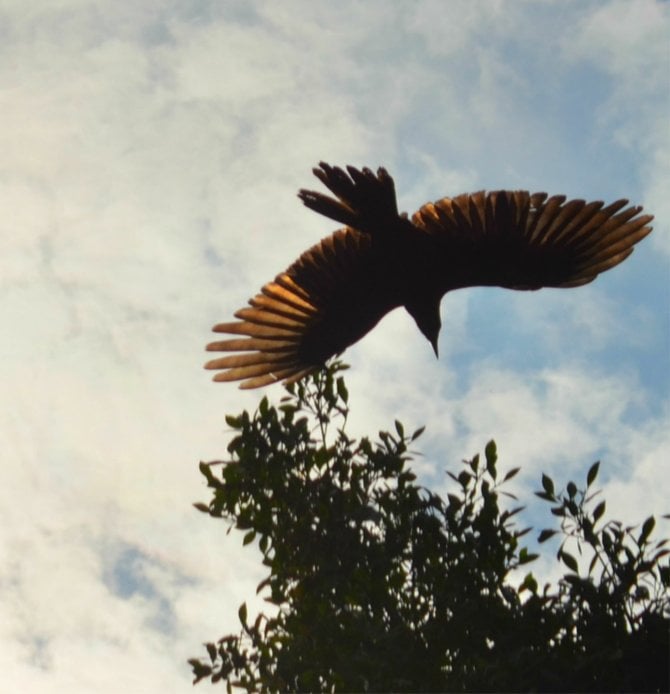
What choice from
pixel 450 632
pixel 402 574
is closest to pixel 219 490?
pixel 402 574

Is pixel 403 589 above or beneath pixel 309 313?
beneath

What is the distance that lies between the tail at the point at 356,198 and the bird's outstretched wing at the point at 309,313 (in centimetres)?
38

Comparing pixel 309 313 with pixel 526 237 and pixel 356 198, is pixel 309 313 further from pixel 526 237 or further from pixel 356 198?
pixel 526 237

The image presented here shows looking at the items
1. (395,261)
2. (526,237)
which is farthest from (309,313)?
(526,237)

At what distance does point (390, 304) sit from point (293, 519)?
130 inches

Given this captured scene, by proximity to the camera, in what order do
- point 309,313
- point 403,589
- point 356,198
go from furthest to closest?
point 309,313, point 356,198, point 403,589

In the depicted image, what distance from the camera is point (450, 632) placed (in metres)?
4.37

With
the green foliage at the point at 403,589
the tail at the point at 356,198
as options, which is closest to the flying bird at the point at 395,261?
the tail at the point at 356,198

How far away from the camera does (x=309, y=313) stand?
7715 mm

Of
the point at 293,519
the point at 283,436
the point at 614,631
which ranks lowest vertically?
the point at 614,631

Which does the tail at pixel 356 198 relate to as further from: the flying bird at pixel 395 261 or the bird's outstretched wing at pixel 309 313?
the bird's outstretched wing at pixel 309 313

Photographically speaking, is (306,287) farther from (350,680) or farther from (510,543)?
(350,680)

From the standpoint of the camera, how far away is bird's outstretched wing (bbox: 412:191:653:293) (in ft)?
22.7

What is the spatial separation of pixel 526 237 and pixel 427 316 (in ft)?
3.28
